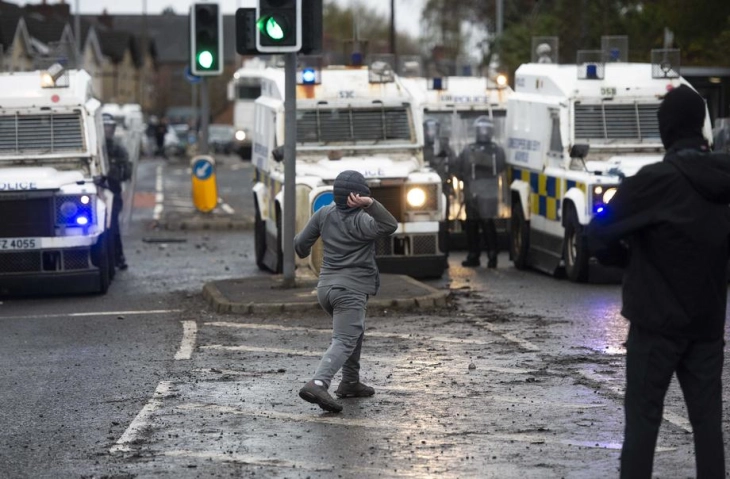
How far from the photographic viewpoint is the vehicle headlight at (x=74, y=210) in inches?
693

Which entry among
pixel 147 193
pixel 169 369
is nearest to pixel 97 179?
pixel 169 369

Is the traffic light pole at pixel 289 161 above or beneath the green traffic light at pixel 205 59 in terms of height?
beneath

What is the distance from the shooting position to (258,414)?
32.1ft

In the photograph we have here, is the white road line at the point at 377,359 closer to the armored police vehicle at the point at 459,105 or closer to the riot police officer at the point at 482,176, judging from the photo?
the riot police officer at the point at 482,176

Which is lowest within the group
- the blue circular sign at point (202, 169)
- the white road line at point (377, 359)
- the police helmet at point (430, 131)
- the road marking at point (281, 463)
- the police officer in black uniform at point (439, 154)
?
the white road line at point (377, 359)

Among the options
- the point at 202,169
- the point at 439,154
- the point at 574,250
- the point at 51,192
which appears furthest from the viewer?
the point at 202,169

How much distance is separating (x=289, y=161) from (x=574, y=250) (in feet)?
13.6

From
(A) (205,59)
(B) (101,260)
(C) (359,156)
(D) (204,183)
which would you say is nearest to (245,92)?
(D) (204,183)

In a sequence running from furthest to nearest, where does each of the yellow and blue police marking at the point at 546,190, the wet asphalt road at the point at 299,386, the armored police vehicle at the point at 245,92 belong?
1. the armored police vehicle at the point at 245,92
2. the yellow and blue police marking at the point at 546,190
3. the wet asphalt road at the point at 299,386

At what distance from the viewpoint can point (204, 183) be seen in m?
30.8

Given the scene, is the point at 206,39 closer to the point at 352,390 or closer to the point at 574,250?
the point at 574,250

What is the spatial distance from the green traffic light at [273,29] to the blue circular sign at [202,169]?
1501cm

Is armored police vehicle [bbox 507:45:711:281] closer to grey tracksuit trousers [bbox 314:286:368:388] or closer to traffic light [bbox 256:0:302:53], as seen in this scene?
traffic light [bbox 256:0:302:53]

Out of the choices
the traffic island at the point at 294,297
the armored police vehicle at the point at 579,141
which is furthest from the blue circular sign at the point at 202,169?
the traffic island at the point at 294,297
